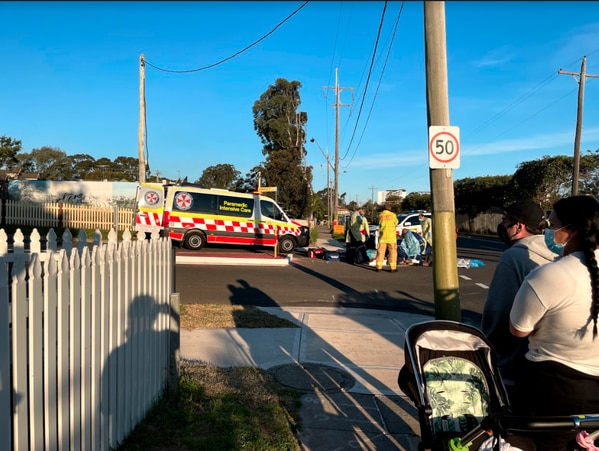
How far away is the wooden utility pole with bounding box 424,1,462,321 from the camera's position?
4.19m

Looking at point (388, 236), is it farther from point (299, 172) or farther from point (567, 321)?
point (299, 172)

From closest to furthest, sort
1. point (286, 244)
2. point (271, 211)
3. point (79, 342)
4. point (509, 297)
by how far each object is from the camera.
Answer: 1. point (79, 342)
2. point (509, 297)
3. point (271, 211)
4. point (286, 244)

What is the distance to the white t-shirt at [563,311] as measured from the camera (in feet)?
7.48

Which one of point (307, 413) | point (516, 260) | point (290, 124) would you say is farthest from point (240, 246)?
point (290, 124)

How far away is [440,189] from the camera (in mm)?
4258

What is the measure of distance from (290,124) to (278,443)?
48704 millimetres

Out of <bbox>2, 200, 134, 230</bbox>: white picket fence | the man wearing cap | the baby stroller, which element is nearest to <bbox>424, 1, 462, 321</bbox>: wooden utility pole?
the man wearing cap

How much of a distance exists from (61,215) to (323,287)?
16.6 m

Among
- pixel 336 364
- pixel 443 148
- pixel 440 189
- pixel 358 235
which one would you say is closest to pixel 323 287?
pixel 358 235

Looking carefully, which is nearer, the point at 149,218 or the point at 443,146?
the point at 443,146

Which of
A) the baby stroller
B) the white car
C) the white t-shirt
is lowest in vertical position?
the baby stroller

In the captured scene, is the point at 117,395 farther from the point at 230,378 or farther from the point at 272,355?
the point at 272,355

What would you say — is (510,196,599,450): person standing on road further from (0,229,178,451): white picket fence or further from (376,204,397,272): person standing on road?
(376,204,397,272): person standing on road

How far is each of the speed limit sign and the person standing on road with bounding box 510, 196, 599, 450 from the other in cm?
185
